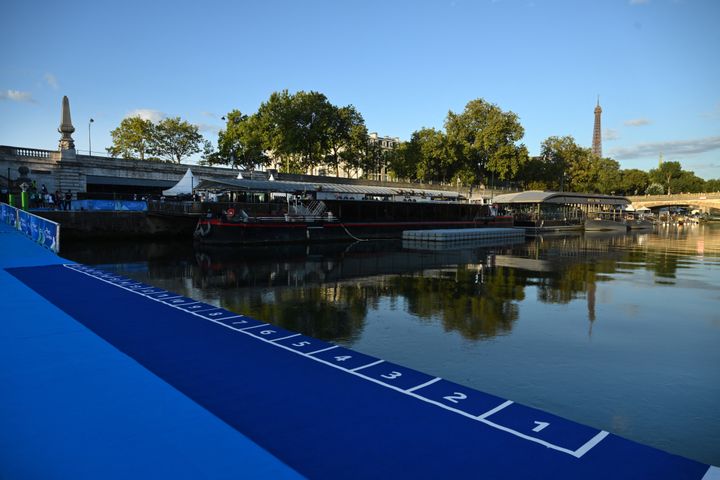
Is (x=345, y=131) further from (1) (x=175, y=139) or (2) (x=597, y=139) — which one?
(2) (x=597, y=139)

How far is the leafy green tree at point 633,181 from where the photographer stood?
123 m

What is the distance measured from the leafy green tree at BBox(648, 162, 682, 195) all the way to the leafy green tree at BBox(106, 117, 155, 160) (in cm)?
14694

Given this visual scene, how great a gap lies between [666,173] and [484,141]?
108012 mm

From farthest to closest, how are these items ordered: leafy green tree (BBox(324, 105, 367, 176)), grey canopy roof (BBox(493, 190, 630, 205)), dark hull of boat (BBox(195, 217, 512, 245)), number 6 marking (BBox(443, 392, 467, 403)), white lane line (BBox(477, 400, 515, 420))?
leafy green tree (BBox(324, 105, 367, 176))
grey canopy roof (BBox(493, 190, 630, 205))
dark hull of boat (BBox(195, 217, 512, 245))
number 6 marking (BBox(443, 392, 467, 403))
white lane line (BBox(477, 400, 515, 420))

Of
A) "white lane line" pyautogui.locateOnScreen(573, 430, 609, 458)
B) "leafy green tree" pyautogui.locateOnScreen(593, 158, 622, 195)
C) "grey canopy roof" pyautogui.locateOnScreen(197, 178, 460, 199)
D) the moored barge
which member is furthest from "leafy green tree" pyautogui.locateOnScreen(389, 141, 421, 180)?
"white lane line" pyautogui.locateOnScreen(573, 430, 609, 458)

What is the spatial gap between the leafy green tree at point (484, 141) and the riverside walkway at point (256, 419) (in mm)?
73526

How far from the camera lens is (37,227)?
22.9m

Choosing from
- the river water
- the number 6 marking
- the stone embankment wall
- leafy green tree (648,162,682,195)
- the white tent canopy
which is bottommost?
the river water

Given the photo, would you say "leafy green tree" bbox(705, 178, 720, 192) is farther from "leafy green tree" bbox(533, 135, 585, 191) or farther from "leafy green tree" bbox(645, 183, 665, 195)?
"leafy green tree" bbox(533, 135, 585, 191)

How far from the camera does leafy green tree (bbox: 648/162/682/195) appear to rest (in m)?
148

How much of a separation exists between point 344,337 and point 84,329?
16.4 feet

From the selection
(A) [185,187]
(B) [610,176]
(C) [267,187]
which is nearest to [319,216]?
(C) [267,187]

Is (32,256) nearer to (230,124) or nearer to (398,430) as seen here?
(398,430)

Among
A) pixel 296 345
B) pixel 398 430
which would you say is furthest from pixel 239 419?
pixel 296 345
